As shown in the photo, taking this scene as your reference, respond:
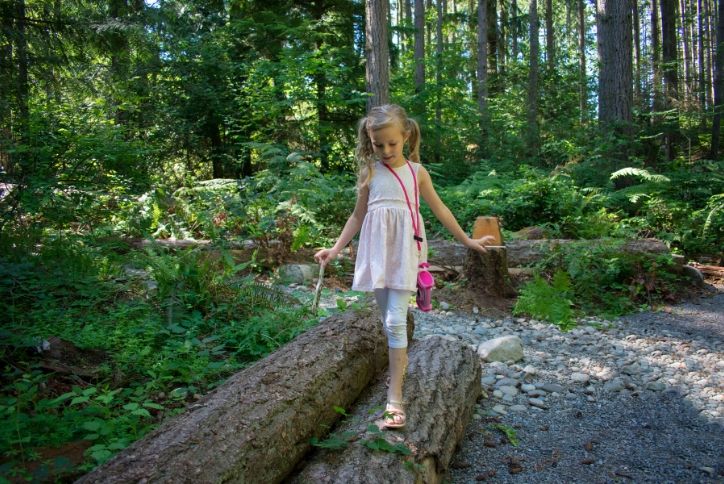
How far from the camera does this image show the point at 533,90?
18.0 metres

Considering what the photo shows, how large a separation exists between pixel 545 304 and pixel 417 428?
3980 mm

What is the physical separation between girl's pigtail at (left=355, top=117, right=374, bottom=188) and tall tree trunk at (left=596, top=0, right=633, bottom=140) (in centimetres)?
1095

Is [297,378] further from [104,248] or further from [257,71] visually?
[257,71]

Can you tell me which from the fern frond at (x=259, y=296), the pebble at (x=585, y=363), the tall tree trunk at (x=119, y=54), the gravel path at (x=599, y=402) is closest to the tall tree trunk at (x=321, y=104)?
the tall tree trunk at (x=119, y=54)

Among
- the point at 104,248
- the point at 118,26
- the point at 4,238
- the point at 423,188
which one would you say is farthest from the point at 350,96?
the point at 423,188

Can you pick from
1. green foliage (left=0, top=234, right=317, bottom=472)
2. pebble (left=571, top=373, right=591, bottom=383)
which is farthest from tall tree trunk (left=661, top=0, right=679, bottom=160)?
green foliage (left=0, top=234, right=317, bottom=472)

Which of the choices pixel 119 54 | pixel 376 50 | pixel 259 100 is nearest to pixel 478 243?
pixel 119 54

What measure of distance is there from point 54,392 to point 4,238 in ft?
9.46

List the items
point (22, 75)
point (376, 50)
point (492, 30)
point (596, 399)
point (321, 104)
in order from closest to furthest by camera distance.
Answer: point (596, 399)
point (22, 75)
point (376, 50)
point (321, 104)
point (492, 30)

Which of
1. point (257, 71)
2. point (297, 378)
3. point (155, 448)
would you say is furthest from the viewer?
point (257, 71)

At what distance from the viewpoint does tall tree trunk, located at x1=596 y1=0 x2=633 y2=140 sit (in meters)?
12.4

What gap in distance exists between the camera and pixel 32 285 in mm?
4695

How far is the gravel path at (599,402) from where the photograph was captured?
3.13 meters

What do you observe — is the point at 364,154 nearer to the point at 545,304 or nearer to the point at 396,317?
the point at 396,317
